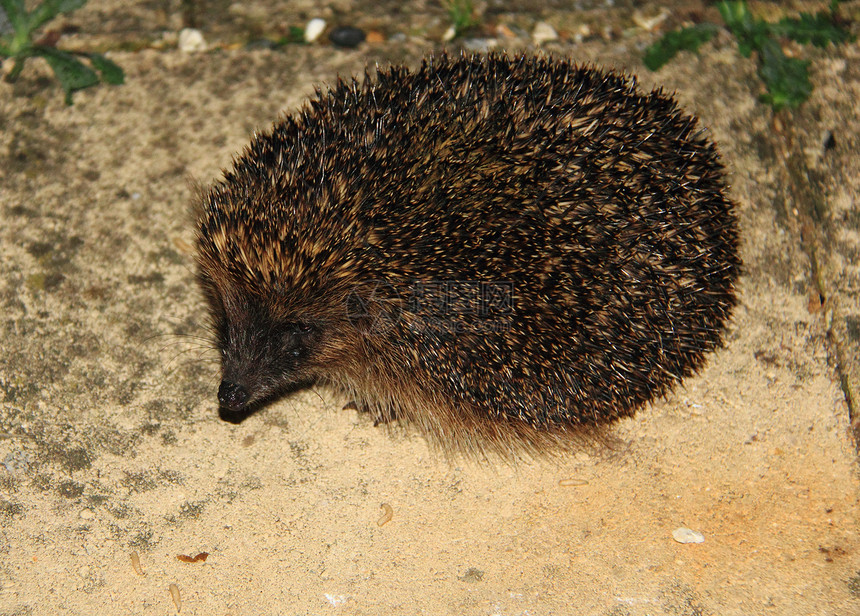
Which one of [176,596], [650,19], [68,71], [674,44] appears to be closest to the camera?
[176,596]

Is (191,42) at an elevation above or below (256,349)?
above

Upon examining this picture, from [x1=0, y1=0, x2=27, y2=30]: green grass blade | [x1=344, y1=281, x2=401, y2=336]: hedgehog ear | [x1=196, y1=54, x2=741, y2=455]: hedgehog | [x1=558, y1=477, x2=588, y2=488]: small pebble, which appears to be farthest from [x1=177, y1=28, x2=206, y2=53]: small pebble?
[x1=558, y1=477, x2=588, y2=488]: small pebble

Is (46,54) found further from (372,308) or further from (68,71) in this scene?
(372,308)

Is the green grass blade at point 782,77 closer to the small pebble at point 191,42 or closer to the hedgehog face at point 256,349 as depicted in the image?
the hedgehog face at point 256,349

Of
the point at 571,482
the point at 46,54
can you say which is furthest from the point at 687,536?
the point at 46,54

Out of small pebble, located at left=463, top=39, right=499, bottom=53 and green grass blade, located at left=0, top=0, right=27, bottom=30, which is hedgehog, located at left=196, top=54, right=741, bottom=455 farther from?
green grass blade, located at left=0, top=0, right=27, bottom=30

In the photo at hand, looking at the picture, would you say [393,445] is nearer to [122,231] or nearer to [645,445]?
[645,445]

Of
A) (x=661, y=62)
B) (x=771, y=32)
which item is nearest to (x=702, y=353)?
(x=661, y=62)
